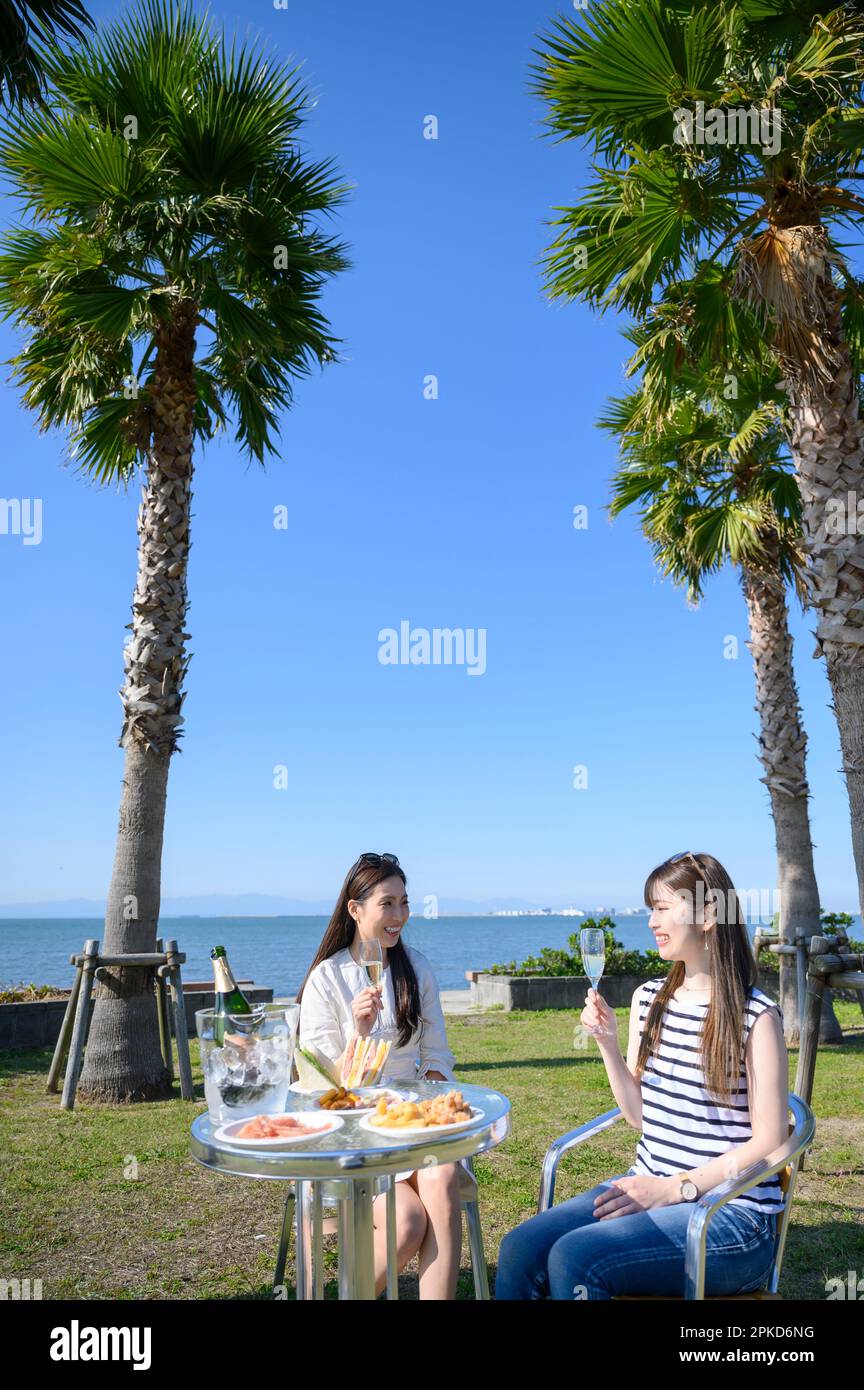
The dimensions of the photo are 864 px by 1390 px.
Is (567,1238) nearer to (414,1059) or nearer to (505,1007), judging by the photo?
(414,1059)

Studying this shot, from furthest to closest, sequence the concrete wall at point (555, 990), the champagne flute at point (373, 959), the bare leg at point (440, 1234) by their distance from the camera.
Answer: the concrete wall at point (555, 990) → the bare leg at point (440, 1234) → the champagne flute at point (373, 959)

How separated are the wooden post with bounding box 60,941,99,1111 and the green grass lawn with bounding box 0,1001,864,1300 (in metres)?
0.15

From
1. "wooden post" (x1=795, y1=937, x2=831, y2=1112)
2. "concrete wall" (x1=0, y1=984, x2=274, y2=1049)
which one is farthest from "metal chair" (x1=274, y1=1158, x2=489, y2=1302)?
"concrete wall" (x1=0, y1=984, x2=274, y2=1049)

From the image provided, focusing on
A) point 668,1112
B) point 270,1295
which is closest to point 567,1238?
point 668,1112

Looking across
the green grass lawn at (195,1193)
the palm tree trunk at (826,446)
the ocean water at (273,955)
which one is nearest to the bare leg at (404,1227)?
the green grass lawn at (195,1193)

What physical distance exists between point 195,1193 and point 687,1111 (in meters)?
3.73

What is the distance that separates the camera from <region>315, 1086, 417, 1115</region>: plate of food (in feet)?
9.00

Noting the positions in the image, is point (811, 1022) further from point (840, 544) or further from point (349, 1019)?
point (349, 1019)

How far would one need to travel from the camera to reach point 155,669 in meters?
8.34

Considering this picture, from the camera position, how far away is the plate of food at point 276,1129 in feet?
7.62

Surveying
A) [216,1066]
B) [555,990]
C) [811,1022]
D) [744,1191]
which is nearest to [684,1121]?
[744,1191]

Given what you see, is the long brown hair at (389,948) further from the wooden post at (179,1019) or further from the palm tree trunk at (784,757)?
the palm tree trunk at (784,757)

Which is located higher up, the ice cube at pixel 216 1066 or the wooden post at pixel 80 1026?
the ice cube at pixel 216 1066

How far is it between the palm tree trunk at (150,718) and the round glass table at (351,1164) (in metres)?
5.61
